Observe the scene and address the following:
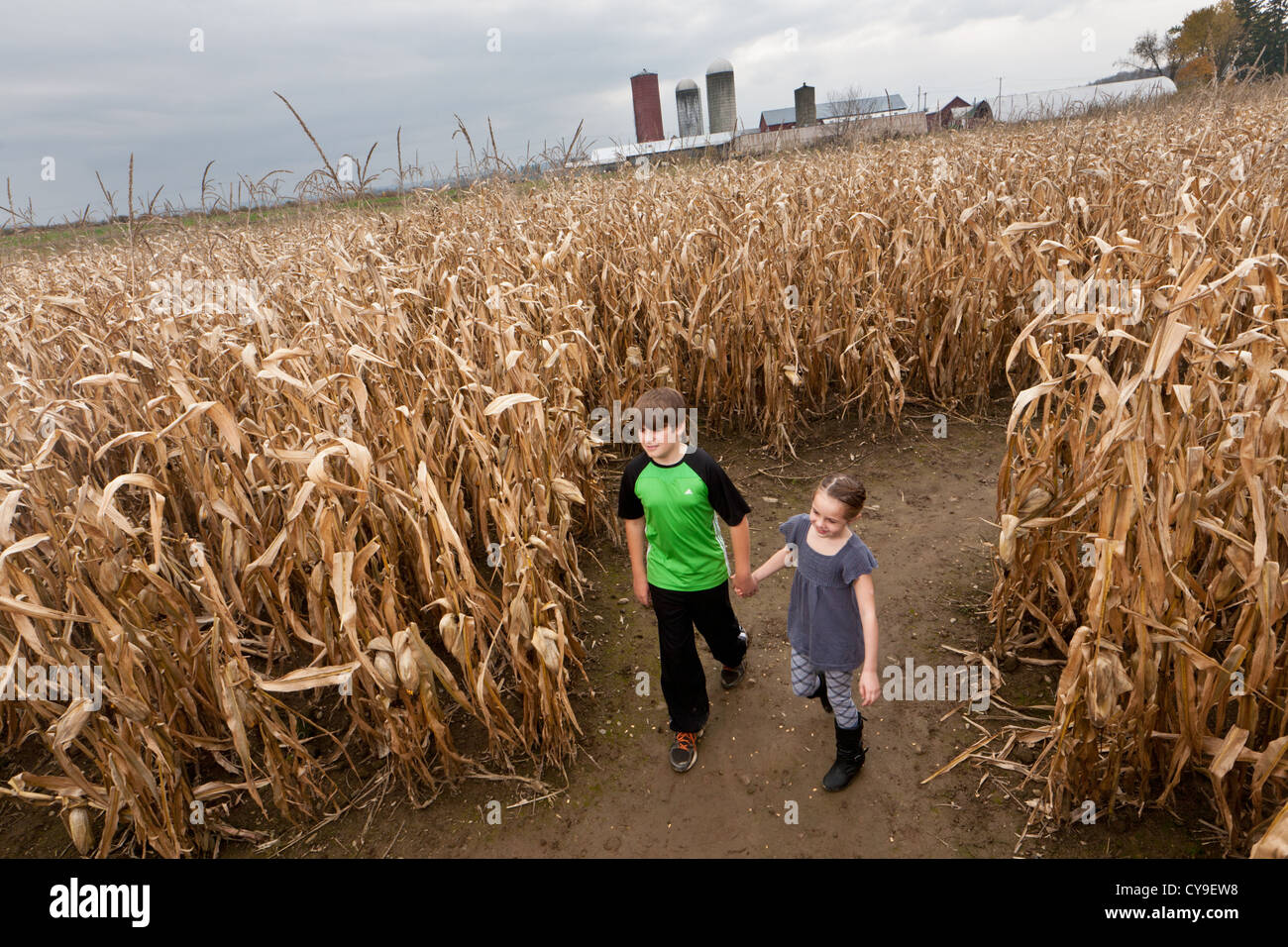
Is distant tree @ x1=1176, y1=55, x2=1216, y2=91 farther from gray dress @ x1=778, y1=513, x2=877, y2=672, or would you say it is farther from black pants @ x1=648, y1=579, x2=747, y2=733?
black pants @ x1=648, y1=579, x2=747, y2=733

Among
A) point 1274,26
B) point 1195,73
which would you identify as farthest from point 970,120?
point 1274,26

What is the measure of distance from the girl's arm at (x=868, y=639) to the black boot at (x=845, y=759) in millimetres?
271

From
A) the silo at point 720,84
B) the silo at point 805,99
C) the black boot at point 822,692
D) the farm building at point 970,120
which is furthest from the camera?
the silo at point 720,84

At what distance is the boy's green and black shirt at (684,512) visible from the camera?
2.13 meters

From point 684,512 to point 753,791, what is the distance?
901 millimetres

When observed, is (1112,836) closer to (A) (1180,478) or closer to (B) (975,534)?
(A) (1180,478)

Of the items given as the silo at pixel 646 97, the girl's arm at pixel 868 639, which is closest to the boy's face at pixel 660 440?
the girl's arm at pixel 868 639

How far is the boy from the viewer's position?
213 centimetres

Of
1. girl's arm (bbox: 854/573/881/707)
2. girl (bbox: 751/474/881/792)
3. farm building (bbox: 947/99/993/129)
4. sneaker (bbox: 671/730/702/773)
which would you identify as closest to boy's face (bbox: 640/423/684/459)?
girl (bbox: 751/474/881/792)

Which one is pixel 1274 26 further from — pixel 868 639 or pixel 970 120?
pixel 868 639

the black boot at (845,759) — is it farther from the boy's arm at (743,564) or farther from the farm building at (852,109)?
the farm building at (852,109)

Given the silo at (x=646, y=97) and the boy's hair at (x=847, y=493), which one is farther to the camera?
the silo at (x=646, y=97)

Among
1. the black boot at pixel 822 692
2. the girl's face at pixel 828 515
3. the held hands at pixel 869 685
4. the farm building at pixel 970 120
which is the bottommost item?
the black boot at pixel 822 692

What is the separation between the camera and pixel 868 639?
1.90 m
